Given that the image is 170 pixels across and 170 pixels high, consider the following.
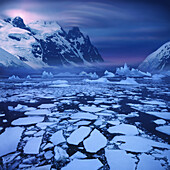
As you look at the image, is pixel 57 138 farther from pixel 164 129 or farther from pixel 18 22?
pixel 18 22

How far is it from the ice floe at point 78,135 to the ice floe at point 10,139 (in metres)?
1.21

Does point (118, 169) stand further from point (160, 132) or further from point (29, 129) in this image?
point (29, 129)

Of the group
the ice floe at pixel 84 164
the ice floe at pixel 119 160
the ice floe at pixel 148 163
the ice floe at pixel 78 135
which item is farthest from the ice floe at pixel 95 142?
the ice floe at pixel 148 163

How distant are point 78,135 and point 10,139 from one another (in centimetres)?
162

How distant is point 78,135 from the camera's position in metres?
3.84

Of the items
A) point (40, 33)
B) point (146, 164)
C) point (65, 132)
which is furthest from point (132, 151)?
point (40, 33)

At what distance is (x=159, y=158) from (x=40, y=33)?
8147 inches

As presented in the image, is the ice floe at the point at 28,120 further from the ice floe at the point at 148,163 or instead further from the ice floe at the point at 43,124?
the ice floe at the point at 148,163

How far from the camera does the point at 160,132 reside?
13.4ft

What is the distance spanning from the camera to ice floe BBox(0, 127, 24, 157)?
10.4 feet

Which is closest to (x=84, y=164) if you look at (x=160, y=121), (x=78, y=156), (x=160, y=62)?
(x=78, y=156)

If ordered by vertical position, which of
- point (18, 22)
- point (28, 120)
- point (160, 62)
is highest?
point (18, 22)

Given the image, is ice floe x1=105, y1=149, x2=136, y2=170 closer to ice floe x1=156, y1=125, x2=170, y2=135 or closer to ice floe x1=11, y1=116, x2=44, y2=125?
ice floe x1=156, y1=125, x2=170, y2=135

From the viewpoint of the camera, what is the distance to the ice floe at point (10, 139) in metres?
3.17
